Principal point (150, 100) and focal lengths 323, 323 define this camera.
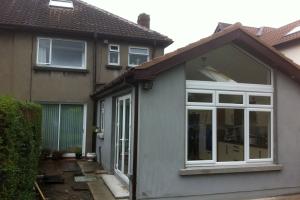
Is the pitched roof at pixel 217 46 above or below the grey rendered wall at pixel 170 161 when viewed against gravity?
above

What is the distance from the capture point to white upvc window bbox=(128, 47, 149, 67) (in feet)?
51.0

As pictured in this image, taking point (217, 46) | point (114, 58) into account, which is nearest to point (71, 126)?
point (114, 58)

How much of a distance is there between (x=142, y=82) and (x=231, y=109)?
247 cm

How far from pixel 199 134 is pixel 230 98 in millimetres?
1237

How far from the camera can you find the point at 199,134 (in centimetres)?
777

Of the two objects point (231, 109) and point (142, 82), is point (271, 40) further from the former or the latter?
point (142, 82)

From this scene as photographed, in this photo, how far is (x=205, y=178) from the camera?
24.6 ft

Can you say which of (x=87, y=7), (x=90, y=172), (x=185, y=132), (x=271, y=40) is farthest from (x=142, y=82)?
(x=271, y=40)

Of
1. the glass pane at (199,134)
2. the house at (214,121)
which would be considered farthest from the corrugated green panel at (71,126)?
the glass pane at (199,134)

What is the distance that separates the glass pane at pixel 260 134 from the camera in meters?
8.20

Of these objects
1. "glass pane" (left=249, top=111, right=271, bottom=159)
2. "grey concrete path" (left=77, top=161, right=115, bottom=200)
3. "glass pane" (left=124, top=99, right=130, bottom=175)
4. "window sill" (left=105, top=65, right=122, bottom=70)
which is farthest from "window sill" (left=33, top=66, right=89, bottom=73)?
"glass pane" (left=249, top=111, right=271, bottom=159)

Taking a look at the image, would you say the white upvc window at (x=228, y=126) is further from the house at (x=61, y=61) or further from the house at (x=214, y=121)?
the house at (x=61, y=61)

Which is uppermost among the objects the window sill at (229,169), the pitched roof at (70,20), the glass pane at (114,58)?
the pitched roof at (70,20)

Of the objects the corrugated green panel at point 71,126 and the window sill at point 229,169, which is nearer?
the window sill at point 229,169
